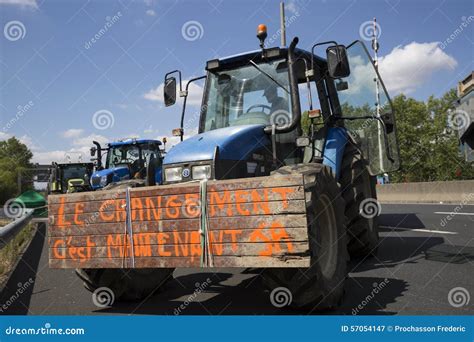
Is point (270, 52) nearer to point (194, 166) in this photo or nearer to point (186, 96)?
point (186, 96)

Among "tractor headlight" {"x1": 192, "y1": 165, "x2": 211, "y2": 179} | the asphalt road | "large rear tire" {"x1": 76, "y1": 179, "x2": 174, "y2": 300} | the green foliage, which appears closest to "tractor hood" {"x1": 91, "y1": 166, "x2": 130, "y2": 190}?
the asphalt road

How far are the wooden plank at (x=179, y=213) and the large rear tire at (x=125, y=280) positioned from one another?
0.62m

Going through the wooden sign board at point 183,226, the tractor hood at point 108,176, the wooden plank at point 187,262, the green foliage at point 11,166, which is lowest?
the wooden plank at point 187,262

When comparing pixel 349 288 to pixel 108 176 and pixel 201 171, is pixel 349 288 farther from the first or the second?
pixel 108 176

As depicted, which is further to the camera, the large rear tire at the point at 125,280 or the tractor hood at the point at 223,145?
the large rear tire at the point at 125,280

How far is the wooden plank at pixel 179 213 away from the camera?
3723 millimetres

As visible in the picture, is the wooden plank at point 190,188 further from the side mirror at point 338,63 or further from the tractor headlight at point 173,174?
the side mirror at point 338,63

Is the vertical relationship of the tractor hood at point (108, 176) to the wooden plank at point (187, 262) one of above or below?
above

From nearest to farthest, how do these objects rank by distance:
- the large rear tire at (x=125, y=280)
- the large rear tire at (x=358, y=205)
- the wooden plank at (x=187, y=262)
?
the wooden plank at (x=187, y=262) → the large rear tire at (x=125, y=280) → the large rear tire at (x=358, y=205)

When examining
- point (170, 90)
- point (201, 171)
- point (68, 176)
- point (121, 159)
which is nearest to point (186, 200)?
point (201, 171)

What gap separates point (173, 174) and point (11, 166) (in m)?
51.4

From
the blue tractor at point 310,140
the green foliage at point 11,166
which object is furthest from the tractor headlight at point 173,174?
the green foliage at point 11,166

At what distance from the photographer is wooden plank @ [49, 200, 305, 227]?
3.72 metres

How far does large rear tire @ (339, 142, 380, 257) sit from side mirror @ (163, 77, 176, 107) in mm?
2600
